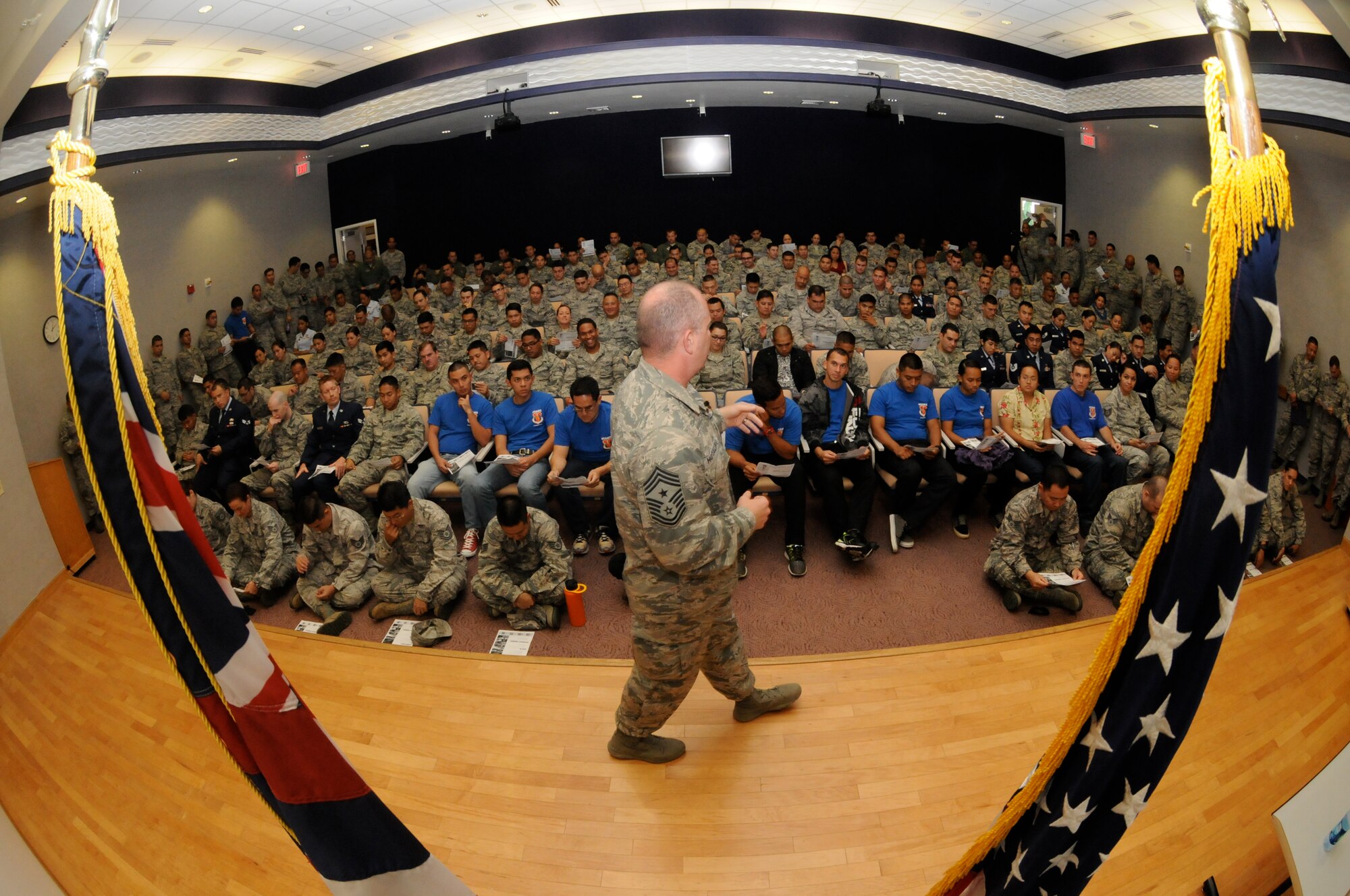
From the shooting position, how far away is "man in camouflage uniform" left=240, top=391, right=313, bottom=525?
4.48 metres

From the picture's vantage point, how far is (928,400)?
4.19 meters

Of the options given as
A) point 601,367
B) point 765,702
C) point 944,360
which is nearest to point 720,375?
point 601,367

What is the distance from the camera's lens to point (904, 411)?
4.17 m

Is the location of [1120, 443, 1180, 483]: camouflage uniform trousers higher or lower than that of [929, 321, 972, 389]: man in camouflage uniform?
lower

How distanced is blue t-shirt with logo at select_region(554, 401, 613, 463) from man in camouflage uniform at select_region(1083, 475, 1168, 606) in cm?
266

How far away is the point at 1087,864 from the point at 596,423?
3.15 metres

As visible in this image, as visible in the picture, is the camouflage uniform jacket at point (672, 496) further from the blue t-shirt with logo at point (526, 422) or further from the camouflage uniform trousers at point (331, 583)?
the blue t-shirt with logo at point (526, 422)

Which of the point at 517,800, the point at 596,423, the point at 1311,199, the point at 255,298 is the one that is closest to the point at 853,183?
the point at 596,423

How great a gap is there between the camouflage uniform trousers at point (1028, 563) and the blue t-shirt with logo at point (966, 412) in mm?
1023

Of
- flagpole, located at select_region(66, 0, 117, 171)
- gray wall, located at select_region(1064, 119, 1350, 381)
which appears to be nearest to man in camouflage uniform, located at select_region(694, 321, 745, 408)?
gray wall, located at select_region(1064, 119, 1350, 381)

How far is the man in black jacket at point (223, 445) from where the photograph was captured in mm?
4543

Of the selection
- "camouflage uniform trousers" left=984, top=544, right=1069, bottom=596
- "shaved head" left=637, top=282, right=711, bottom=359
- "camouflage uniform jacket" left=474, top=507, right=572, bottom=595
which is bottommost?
"camouflage uniform trousers" left=984, top=544, right=1069, bottom=596

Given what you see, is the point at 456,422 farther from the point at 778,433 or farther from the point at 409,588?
the point at 778,433

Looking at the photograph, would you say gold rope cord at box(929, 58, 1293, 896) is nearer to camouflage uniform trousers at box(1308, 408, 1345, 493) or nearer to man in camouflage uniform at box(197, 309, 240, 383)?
camouflage uniform trousers at box(1308, 408, 1345, 493)
